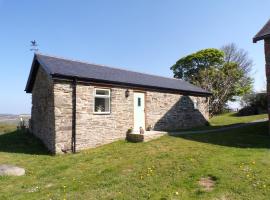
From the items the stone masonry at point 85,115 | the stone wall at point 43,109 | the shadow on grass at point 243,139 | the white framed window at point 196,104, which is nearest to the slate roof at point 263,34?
the shadow on grass at point 243,139

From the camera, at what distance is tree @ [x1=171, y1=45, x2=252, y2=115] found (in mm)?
31766

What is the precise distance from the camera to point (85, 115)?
13062mm

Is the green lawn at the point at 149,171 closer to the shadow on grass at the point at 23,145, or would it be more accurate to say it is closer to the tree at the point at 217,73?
the shadow on grass at the point at 23,145

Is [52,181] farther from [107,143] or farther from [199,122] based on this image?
[199,122]

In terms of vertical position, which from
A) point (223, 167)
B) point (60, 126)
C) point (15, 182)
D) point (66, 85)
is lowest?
point (15, 182)

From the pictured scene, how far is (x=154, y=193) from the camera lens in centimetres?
684

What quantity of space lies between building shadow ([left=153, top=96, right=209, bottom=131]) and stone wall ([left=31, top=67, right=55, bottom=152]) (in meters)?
6.93

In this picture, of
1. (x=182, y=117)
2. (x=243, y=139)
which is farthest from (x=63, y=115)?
(x=182, y=117)

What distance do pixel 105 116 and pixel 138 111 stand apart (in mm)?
2670

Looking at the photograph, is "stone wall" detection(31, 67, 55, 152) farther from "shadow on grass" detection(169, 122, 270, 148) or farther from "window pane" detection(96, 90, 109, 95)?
"shadow on grass" detection(169, 122, 270, 148)

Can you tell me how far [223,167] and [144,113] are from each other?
8.51m

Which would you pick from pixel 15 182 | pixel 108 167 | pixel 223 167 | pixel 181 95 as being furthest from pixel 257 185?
pixel 181 95

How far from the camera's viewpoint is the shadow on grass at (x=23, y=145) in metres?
13.2

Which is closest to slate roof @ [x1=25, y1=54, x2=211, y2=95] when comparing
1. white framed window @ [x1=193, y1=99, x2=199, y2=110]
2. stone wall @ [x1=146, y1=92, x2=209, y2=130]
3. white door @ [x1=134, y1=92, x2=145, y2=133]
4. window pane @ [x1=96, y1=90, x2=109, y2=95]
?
window pane @ [x1=96, y1=90, x2=109, y2=95]
